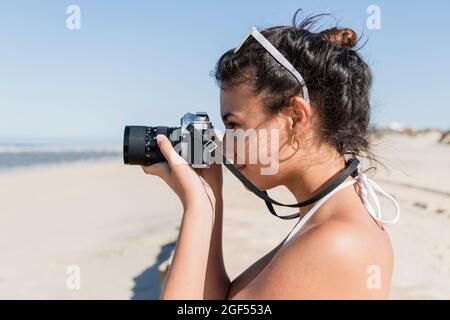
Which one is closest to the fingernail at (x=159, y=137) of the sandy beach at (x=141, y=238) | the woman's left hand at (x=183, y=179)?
the woman's left hand at (x=183, y=179)

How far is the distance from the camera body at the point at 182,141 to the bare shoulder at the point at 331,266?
468 mm

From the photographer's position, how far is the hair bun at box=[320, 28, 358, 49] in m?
1.65

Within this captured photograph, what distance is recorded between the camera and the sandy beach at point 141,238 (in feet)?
16.4

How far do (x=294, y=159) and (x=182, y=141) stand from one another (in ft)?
1.22

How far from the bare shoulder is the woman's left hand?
320mm

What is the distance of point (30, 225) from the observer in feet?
29.9

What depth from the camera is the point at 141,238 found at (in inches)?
287

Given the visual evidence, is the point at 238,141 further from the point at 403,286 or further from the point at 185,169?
the point at 403,286

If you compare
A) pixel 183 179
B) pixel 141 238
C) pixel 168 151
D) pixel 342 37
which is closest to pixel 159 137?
pixel 168 151

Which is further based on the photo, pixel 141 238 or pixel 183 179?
pixel 141 238

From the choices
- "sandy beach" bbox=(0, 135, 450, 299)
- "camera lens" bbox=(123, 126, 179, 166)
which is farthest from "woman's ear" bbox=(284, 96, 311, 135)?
"sandy beach" bbox=(0, 135, 450, 299)

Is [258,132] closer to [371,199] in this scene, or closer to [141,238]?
[371,199]

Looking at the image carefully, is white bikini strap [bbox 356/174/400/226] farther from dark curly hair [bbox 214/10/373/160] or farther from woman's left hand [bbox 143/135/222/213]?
woman's left hand [bbox 143/135/222/213]

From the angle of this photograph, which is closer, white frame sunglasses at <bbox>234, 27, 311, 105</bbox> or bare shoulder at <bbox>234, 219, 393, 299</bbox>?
bare shoulder at <bbox>234, 219, 393, 299</bbox>
